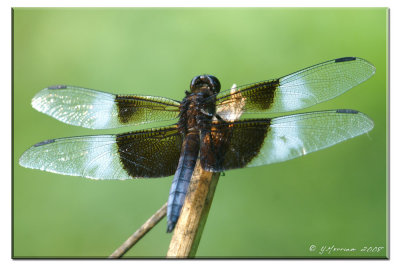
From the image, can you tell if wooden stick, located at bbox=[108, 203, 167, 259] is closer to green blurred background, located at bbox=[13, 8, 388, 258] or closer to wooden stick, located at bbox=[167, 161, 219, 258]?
wooden stick, located at bbox=[167, 161, 219, 258]

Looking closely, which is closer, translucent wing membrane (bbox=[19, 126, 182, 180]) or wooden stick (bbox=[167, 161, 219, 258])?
wooden stick (bbox=[167, 161, 219, 258])

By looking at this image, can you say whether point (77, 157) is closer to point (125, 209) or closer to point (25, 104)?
point (125, 209)

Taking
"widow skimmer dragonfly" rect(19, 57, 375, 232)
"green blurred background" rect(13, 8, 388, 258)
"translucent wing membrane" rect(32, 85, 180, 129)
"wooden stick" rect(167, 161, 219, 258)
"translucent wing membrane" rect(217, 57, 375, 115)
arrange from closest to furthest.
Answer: "wooden stick" rect(167, 161, 219, 258), "widow skimmer dragonfly" rect(19, 57, 375, 232), "translucent wing membrane" rect(217, 57, 375, 115), "translucent wing membrane" rect(32, 85, 180, 129), "green blurred background" rect(13, 8, 388, 258)

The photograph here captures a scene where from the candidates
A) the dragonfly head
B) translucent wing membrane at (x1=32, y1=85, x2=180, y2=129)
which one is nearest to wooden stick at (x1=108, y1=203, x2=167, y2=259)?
translucent wing membrane at (x1=32, y1=85, x2=180, y2=129)

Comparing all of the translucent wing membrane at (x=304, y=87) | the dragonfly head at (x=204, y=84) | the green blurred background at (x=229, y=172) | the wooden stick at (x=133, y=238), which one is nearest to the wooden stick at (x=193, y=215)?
the wooden stick at (x=133, y=238)

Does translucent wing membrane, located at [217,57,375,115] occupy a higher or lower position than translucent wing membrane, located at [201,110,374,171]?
higher

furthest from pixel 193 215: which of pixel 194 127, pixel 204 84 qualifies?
pixel 204 84
